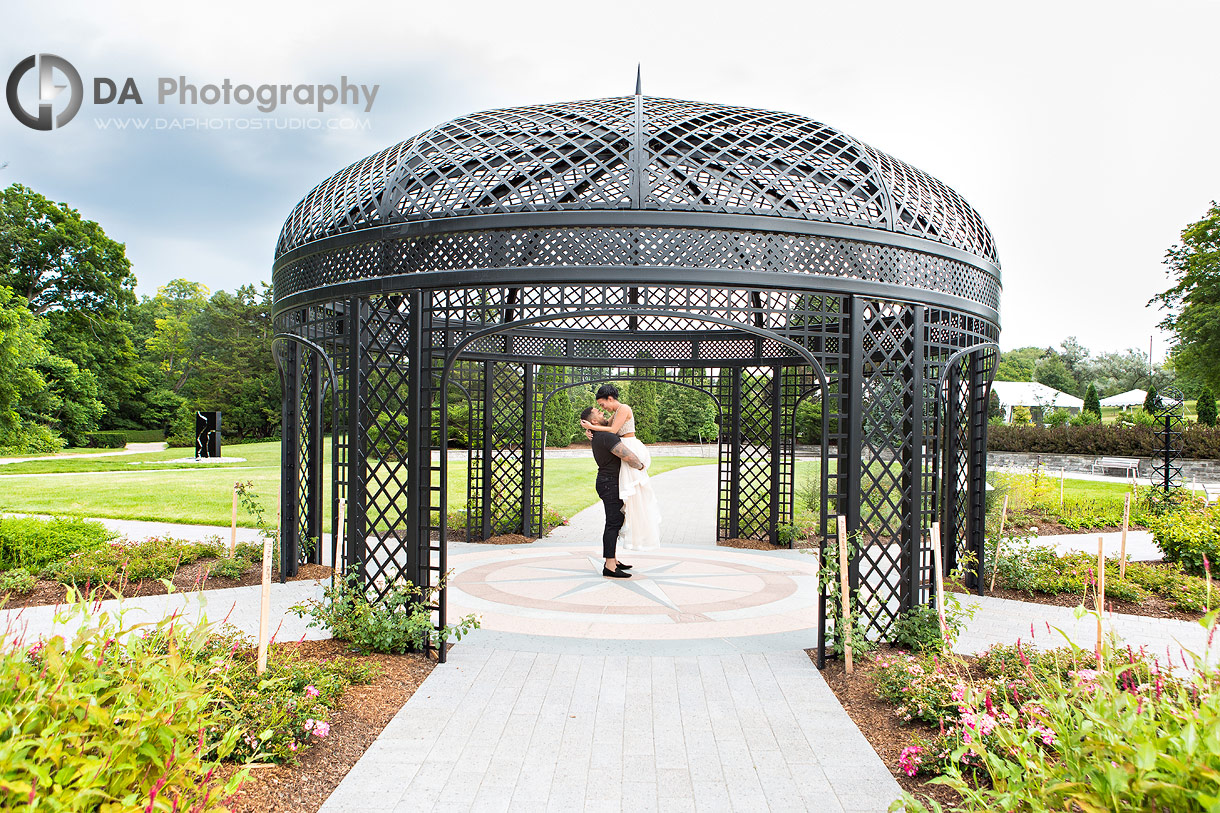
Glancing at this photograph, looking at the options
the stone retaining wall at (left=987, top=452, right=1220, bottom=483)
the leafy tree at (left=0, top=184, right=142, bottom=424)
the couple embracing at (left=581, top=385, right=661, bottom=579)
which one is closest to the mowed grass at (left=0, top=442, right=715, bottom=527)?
the couple embracing at (left=581, top=385, right=661, bottom=579)

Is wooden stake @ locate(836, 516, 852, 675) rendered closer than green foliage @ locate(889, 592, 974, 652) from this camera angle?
Yes

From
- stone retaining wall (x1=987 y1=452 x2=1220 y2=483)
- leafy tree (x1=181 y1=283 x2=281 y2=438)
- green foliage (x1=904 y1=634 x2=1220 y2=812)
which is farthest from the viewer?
leafy tree (x1=181 y1=283 x2=281 y2=438)

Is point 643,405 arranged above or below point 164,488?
above

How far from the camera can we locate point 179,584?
24.9 ft

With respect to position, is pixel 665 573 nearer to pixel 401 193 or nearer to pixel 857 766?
pixel 857 766

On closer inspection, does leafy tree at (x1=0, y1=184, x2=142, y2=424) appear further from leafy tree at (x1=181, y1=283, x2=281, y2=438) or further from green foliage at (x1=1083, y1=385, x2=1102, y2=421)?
green foliage at (x1=1083, y1=385, x2=1102, y2=421)

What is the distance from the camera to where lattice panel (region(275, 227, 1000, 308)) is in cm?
503

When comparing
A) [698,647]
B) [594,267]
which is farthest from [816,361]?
[698,647]

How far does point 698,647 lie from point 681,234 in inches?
134

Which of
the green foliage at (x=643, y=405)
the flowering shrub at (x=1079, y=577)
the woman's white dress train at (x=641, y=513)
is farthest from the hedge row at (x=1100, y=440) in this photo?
the woman's white dress train at (x=641, y=513)

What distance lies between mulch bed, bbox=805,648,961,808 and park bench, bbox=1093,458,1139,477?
23.3 m

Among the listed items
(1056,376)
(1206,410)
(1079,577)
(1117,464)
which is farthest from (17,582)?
(1056,376)

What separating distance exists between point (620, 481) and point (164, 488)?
49.5ft

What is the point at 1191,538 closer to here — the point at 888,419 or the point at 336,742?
the point at 888,419
